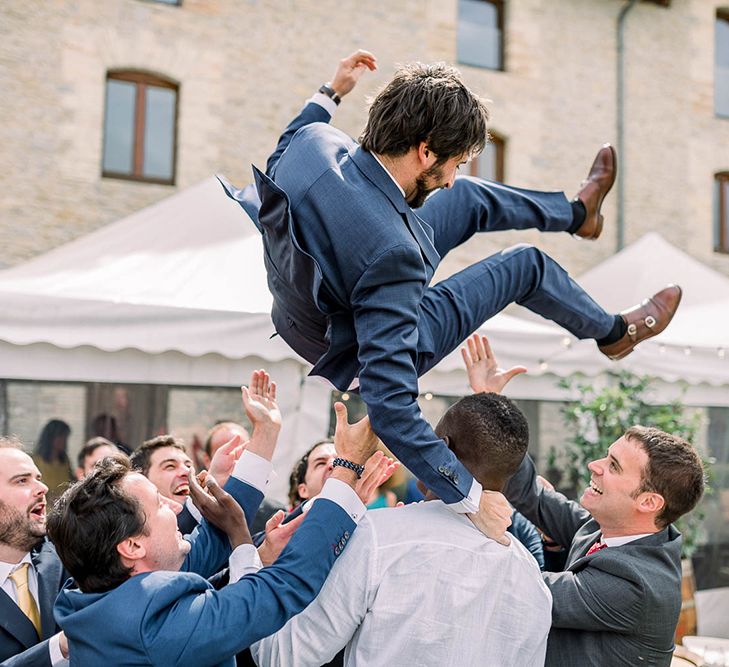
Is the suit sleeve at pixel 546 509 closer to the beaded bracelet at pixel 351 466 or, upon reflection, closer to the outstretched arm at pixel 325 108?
the beaded bracelet at pixel 351 466

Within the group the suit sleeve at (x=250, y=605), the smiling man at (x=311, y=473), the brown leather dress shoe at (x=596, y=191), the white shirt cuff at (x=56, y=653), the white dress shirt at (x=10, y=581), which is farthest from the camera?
the smiling man at (x=311, y=473)

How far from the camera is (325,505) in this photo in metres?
1.88

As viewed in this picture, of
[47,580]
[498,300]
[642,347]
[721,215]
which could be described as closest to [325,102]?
[498,300]

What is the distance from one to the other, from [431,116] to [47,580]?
67.8 inches

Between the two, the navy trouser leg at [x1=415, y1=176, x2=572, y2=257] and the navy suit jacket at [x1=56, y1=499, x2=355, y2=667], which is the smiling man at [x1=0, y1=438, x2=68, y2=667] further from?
the navy trouser leg at [x1=415, y1=176, x2=572, y2=257]

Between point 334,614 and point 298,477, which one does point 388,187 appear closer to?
point 334,614

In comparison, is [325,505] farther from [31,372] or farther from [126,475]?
[31,372]

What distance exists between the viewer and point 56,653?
2.05m

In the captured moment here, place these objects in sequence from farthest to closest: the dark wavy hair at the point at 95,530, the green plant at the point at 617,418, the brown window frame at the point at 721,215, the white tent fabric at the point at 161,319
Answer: the brown window frame at the point at 721,215, the green plant at the point at 617,418, the white tent fabric at the point at 161,319, the dark wavy hair at the point at 95,530

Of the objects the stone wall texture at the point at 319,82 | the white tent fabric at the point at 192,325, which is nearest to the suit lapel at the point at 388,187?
the white tent fabric at the point at 192,325

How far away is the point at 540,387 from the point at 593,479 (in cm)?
394

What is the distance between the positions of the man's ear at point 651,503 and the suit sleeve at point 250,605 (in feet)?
3.25

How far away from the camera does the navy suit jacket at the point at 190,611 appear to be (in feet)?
5.53

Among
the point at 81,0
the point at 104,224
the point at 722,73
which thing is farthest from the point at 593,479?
the point at 722,73
